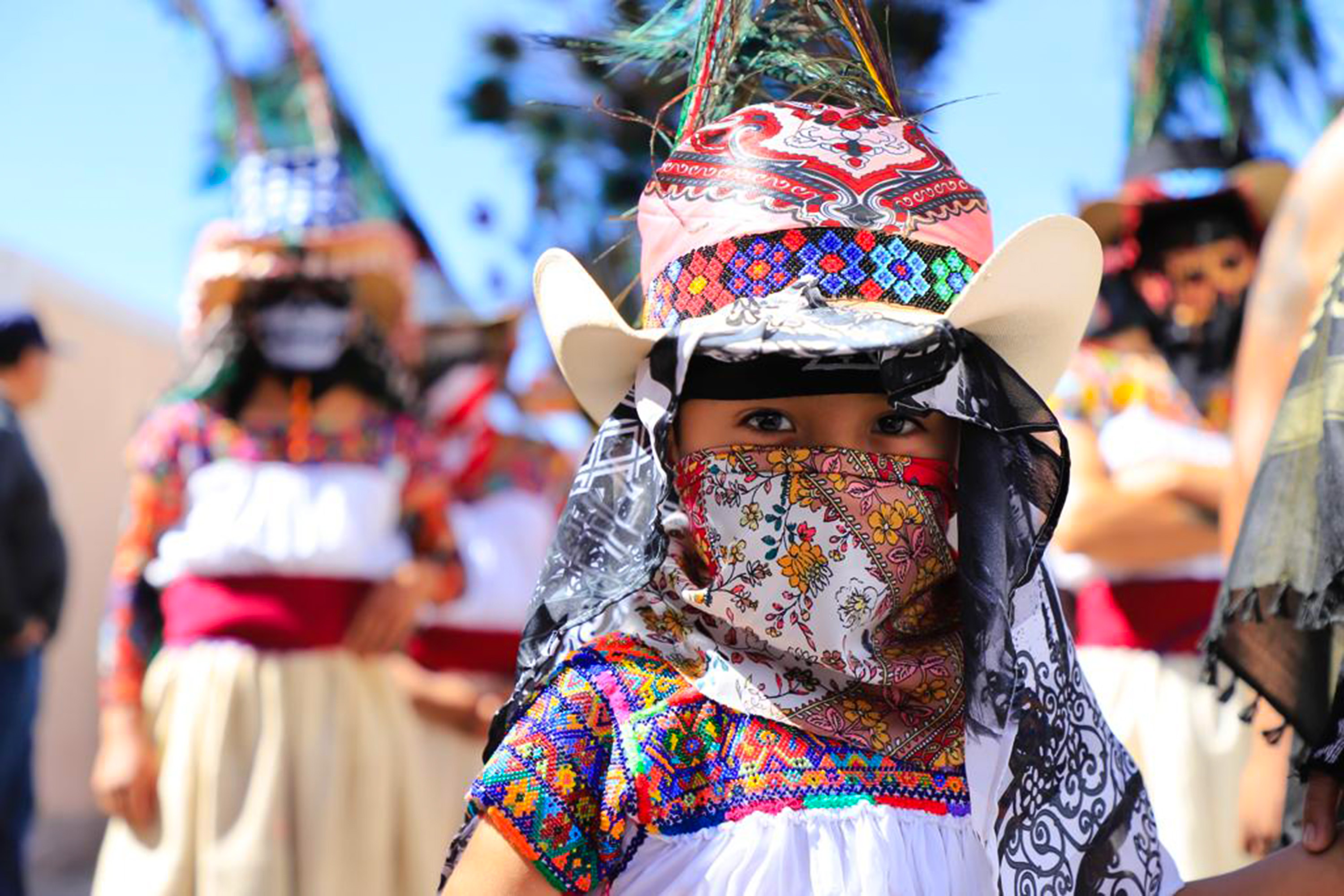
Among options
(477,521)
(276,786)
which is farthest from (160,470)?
(477,521)

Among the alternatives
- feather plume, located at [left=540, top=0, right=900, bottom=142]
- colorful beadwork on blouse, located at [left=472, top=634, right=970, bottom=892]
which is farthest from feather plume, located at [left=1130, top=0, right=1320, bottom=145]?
colorful beadwork on blouse, located at [left=472, top=634, right=970, bottom=892]

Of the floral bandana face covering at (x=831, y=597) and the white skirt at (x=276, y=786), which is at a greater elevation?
the floral bandana face covering at (x=831, y=597)

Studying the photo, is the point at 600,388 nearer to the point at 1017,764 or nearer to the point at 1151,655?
the point at 1017,764

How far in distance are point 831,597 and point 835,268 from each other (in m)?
0.42

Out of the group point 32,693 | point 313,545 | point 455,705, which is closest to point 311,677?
point 313,545

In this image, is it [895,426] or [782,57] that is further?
[782,57]

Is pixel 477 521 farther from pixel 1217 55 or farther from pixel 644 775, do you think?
pixel 644 775

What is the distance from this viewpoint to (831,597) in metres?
2.06

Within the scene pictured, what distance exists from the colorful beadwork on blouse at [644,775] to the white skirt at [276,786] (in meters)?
3.06

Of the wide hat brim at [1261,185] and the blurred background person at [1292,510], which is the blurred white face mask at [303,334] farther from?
the blurred background person at [1292,510]

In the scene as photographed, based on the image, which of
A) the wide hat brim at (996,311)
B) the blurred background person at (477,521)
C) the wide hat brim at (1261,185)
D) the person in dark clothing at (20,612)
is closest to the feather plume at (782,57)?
the wide hat brim at (996,311)

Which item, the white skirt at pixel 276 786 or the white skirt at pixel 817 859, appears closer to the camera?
the white skirt at pixel 817 859

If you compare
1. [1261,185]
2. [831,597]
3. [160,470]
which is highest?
[1261,185]

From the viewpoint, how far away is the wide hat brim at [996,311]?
2047mm
